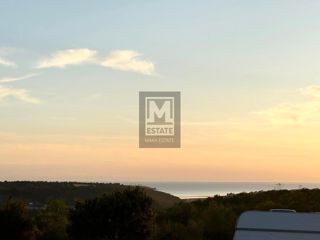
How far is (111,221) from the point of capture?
20828 mm

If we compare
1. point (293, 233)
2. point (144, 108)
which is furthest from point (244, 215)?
point (144, 108)

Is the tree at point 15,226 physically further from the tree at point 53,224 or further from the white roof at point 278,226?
the white roof at point 278,226

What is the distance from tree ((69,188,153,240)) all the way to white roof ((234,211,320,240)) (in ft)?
43.4

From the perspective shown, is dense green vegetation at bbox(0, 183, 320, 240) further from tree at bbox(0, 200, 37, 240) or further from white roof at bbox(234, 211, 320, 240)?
white roof at bbox(234, 211, 320, 240)

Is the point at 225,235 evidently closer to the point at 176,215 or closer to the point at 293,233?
the point at 176,215

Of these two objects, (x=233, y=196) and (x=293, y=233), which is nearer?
(x=293, y=233)

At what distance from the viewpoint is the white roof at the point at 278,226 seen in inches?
289

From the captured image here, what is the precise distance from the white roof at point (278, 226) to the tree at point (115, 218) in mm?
13233

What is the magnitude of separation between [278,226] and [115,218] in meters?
13.8

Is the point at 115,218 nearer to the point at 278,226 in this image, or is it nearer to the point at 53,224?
the point at 53,224

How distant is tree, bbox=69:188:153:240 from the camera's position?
68.0 ft

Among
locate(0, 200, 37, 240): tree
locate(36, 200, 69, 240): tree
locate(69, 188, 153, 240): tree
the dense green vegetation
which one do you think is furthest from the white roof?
locate(36, 200, 69, 240): tree

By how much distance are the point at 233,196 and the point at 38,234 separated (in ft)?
56.4

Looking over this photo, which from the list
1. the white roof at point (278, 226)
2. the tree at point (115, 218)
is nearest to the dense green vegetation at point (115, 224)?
the tree at point (115, 218)
